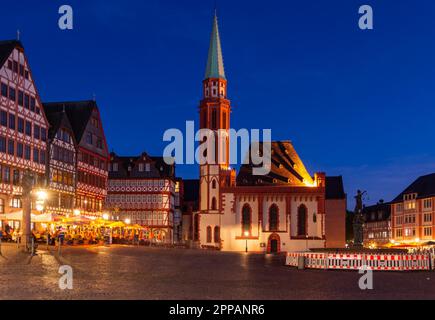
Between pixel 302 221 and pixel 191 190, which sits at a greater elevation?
pixel 191 190

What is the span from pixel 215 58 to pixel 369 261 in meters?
69.2

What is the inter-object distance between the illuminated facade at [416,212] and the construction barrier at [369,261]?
77.6 metres

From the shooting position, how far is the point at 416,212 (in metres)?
116

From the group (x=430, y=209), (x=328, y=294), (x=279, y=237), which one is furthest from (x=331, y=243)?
(x=328, y=294)

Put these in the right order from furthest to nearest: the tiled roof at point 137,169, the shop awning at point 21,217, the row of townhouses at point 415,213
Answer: the row of townhouses at point 415,213 < the tiled roof at point 137,169 < the shop awning at point 21,217

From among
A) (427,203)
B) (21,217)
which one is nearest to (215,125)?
(427,203)

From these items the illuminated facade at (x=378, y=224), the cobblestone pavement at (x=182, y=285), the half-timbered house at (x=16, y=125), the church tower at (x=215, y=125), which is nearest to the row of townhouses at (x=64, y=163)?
the half-timbered house at (x=16, y=125)

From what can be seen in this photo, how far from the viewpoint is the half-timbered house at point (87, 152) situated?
73.6 metres

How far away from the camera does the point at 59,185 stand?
68062mm

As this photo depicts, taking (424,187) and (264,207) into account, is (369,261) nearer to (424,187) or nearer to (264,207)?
(264,207)

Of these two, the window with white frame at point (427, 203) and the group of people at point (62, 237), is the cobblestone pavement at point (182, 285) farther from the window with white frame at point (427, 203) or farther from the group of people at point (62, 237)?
the window with white frame at point (427, 203)

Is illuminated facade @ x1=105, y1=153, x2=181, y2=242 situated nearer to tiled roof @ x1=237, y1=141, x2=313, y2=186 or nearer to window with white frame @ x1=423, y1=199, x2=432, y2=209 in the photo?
tiled roof @ x1=237, y1=141, x2=313, y2=186

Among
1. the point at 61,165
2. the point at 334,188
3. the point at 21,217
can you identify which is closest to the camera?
the point at 21,217

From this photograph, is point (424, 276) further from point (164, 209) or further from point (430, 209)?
point (430, 209)
